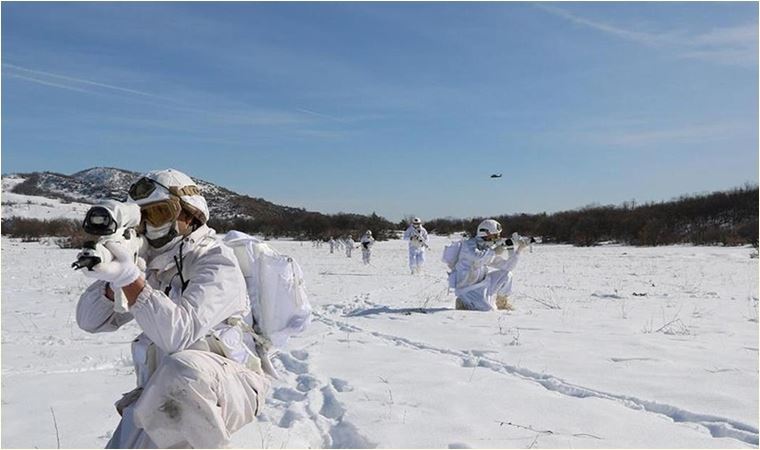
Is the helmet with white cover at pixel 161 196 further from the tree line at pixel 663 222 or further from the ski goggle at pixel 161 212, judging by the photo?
the tree line at pixel 663 222

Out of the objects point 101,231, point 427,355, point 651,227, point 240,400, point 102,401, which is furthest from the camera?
point 651,227

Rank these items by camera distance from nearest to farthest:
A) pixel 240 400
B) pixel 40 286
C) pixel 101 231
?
pixel 101 231
pixel 240 400
pixel 40 286

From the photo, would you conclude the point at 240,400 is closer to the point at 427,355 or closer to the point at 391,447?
the point at 391,447

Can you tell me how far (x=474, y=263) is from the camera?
11.0m

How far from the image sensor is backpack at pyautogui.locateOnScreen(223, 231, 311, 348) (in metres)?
3.82

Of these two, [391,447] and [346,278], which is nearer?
[391,447]

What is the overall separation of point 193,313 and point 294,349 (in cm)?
436

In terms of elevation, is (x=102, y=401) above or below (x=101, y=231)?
below

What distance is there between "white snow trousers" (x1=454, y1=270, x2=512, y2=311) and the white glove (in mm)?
8507

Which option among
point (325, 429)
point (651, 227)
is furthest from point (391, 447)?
point (651, 227)

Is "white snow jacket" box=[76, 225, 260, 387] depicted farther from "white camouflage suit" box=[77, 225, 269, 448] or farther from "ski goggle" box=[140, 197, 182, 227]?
"ski goggle" box=[140, 197, 182, 227]

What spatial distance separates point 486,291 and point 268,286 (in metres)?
7.43

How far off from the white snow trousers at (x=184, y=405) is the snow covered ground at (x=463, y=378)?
1.06 m

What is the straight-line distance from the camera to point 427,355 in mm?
6914
